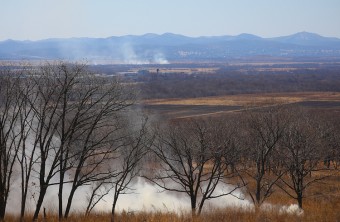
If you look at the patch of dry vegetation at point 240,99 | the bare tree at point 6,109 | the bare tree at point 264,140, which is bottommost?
the patch of dry vegetation at point 240,99

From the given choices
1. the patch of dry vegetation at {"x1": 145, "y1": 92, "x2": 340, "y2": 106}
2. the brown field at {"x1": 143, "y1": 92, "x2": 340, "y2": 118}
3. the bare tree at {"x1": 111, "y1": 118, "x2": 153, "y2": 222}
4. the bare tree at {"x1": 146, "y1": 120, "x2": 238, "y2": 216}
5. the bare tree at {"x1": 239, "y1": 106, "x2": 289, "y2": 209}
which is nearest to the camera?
the bare tree at {"x1": 111, "y1": 118, "x2": 153, "y2": 222}

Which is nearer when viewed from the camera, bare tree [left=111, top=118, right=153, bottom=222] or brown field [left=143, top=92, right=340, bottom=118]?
bare tree [left=111, top=118, right=153, bottom=222]

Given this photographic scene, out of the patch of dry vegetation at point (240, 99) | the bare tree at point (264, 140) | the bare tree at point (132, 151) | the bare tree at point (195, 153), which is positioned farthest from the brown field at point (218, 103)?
the bare tree at point (132, 151)

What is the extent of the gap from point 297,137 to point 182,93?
4326 inches

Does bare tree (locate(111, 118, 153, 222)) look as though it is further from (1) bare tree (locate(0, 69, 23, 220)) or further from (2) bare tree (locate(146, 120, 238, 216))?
(1) bare tree (locate(0, 69, 23, 220))

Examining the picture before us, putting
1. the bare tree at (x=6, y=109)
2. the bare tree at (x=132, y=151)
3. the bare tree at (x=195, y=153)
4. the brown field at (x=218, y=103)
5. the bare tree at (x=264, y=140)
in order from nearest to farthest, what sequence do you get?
the bare tree at (x=6, y=109) < the bare tree at (x=132, y=151) < the bare tree at (x=195, y=153) < the bare tree at (x=264, y=140) < the brown field at (x=218, y=103)

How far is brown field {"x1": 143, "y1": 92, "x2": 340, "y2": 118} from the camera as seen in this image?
90375 millimetres

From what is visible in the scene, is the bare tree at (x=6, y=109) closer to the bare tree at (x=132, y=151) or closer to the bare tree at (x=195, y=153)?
the bare tree at (x=132, y=151)

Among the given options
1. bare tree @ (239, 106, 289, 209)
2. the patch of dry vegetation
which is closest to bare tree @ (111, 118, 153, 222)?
bare tree @ (239, 106, 289, 209)

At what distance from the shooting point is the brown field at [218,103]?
90.4 meters

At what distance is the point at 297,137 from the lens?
24.5 m

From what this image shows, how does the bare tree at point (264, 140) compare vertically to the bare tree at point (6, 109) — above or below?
below

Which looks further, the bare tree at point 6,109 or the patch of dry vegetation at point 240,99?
the patch of dry vegetation at point 240,99

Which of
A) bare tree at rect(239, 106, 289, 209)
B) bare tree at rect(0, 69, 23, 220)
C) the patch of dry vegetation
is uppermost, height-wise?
bare tree at rect(0, 69, 23, 220)
